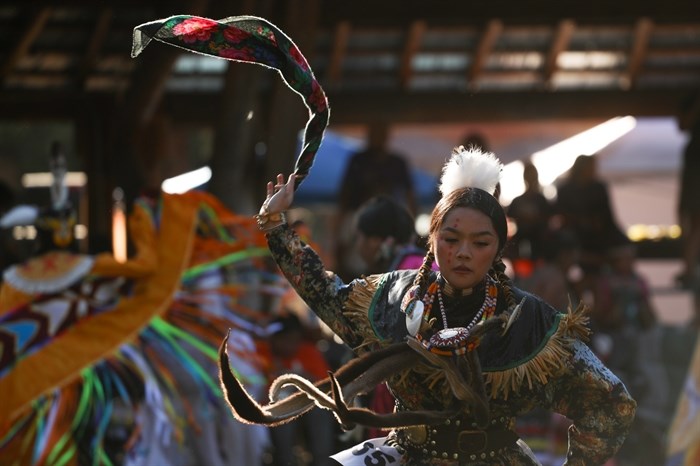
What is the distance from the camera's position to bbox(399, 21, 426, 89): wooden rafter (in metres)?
11.0

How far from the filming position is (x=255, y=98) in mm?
8742

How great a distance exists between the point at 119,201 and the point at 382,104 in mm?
2159

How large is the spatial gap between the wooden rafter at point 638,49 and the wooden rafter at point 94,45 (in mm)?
3804

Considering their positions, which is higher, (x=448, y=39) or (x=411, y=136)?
(x=448, y=39)

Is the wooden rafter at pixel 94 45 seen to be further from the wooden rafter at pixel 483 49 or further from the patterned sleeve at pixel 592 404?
the patterned sleeve at pixel 592 404

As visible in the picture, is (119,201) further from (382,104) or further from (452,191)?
(452,191)

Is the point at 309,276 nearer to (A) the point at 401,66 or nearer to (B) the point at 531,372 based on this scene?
(B) the point at 531,372

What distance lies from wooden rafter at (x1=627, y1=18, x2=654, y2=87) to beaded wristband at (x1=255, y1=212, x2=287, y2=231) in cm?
729

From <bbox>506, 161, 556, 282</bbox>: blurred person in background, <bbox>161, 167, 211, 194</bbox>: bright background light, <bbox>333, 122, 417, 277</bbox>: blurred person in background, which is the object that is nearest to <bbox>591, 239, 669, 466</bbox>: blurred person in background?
<bbox>506, 161, 556, 282</bbox>: blurred person in background

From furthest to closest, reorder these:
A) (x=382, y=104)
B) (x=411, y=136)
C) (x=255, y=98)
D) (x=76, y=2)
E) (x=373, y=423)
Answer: (x=411, y=136), (x=382, y=104), (x=76, y=2), (x=255, y=98), (x=373, y=423)

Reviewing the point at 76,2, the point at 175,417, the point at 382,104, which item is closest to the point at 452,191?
the point at 175,417

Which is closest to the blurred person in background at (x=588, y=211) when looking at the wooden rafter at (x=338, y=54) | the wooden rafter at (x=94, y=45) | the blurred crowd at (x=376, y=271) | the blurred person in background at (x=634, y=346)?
the blurred crowd at (x=376, y=271)

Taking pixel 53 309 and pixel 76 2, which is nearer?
pixel 53 309

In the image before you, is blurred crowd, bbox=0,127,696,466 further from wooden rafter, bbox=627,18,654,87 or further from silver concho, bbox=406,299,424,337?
silver concho, bbox=406,299,424,337
